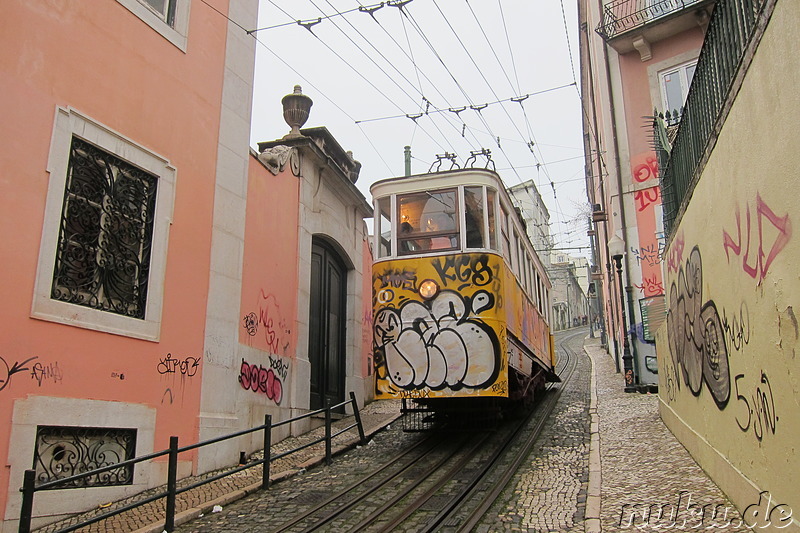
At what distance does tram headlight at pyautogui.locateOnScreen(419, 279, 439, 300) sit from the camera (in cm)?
874

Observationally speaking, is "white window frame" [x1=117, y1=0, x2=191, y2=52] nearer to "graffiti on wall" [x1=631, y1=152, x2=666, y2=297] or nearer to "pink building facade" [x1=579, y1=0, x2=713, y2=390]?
"pink building facade" [x1=579, y1=0, x2=713, y2=390]

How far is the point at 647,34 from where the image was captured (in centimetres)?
1519

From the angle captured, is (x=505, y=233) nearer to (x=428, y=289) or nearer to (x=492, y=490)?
(x=428, y=289)

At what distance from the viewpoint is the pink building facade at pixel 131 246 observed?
586cm

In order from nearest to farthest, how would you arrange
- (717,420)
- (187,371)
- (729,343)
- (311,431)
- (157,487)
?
(729,343) < (717,420) < (157,487) < (187,371) < (311,431)

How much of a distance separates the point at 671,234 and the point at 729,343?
3442 millimetres

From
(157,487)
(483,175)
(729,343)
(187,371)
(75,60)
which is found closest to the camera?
(729,343)

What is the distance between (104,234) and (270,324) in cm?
364

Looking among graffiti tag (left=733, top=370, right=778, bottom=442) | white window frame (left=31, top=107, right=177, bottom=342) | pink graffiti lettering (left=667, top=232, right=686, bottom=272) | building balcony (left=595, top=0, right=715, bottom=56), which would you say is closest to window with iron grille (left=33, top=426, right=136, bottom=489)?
white window frame (left=31, top=107, right=177, bottom=342)

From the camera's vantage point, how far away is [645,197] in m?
15.3

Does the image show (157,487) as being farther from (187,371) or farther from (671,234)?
(671,234)

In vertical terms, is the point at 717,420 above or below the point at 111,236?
below

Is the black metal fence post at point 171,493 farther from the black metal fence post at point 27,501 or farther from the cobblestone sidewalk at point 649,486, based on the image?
the cobblestone sidewalk at point 649,486

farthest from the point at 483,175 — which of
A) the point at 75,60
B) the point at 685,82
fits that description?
the point at 685,82
